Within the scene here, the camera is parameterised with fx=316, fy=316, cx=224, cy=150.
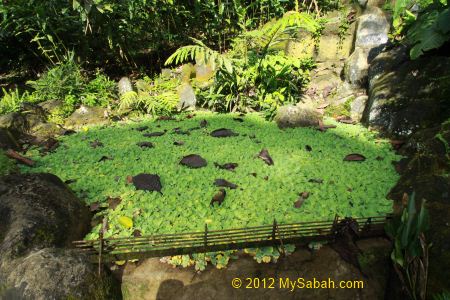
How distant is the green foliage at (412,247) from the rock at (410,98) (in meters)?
2.57

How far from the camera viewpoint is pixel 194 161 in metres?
3.88

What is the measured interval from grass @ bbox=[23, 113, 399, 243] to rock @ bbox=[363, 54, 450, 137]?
1.00 ft

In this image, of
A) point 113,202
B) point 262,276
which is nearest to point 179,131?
point 113,202

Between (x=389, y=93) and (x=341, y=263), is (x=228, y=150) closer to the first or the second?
(x=341, y=263)

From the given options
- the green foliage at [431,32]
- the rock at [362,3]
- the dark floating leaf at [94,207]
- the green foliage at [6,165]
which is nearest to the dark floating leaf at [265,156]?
the dark floating leaf at [94,207]

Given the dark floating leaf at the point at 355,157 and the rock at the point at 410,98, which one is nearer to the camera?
the dark floating leaf at the point at 355,157

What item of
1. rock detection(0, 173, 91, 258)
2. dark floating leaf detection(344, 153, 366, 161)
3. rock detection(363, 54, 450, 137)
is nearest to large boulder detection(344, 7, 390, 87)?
rock detection(363, 54, 450, 137)

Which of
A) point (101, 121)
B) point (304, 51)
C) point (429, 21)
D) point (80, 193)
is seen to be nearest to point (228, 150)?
point (80, 193)

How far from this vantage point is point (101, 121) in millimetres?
6059

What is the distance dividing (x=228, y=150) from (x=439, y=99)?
2.86 metres

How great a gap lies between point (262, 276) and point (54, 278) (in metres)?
1.44

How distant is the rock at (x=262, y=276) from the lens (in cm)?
233

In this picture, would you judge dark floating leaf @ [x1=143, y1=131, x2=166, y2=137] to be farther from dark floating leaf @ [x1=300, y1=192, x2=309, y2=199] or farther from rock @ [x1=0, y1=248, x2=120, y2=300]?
rock @ [x1=0, y1=248, x2=120, y2=300]

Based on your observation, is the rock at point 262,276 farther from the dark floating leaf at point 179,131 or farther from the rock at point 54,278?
the dark floating leaf at point 179,131
